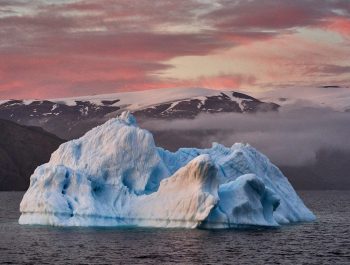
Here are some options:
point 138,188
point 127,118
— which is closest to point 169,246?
point 138,188

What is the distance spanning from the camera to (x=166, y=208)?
7231cm

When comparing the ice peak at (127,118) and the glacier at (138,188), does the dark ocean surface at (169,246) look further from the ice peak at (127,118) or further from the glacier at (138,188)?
the ice peak at (127,118)

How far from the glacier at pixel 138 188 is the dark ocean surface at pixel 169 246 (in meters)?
1.49

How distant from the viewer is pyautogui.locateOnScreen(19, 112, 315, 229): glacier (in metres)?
71.5

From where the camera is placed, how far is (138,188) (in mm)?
77312

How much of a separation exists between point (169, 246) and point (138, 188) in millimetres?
15147

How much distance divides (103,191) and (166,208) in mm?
8474

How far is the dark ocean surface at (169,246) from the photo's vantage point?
2283 inches

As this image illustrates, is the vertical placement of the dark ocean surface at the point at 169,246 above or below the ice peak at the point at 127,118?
below

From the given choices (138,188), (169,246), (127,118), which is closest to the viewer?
(169,246)

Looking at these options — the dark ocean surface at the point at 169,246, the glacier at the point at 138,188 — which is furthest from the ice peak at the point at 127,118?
the dark ocean surface at the point at 169,246

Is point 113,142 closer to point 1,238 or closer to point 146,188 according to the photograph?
point 146,188

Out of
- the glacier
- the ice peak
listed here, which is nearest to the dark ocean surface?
the glacier

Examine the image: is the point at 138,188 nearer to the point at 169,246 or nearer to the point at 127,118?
the point at 127,118
